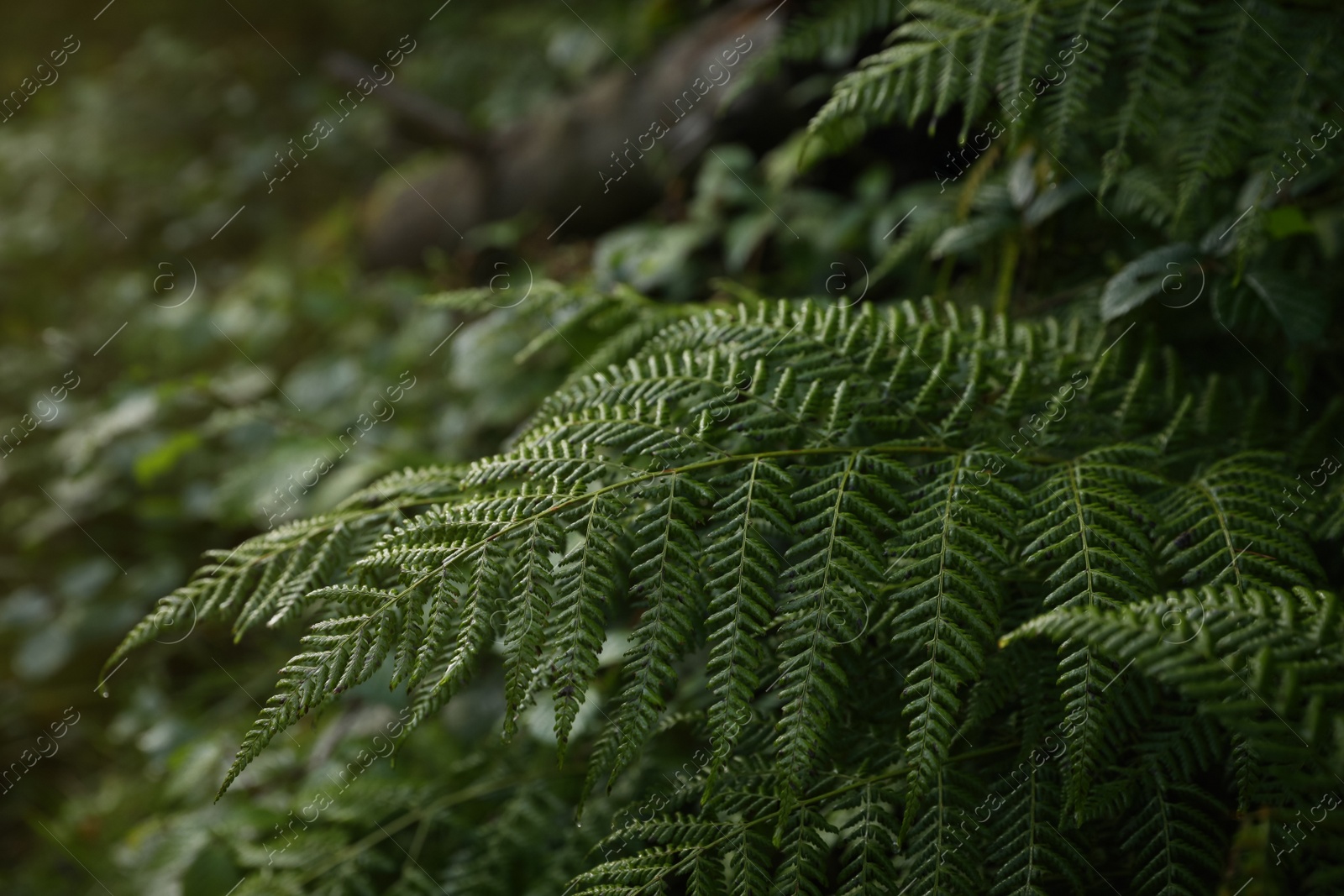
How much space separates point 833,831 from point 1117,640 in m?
0.50

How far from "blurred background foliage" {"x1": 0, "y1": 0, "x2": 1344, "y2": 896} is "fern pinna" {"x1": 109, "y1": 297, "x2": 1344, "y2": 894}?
0.33 metres

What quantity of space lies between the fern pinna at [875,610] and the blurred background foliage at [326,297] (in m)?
0.33

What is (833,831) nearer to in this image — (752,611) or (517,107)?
(752,611)

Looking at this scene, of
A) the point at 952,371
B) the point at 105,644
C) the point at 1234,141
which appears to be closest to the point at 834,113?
the point at 952,371

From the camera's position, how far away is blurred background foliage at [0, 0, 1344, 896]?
1771mm

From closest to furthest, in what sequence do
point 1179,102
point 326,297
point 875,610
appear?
point 875,610, point 1179,102, point 326,297

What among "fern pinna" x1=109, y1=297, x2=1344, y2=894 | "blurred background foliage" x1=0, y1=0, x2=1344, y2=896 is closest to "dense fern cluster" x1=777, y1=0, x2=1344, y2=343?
"blurred background foliage" x1=0, y1=0, x2=1344, y2=896

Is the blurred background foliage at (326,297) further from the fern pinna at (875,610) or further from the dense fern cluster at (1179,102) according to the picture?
the fern pinna at (875,610)

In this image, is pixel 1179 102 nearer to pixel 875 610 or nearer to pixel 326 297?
pixel 875 610

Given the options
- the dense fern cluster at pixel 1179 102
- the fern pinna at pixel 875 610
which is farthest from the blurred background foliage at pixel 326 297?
the fern pinna at pixel 875 610

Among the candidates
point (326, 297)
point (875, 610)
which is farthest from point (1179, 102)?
point (326, 297)

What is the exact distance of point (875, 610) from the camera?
136cm

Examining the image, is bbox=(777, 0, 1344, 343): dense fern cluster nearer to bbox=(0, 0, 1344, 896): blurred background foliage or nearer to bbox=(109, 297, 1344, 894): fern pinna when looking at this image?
bbox=(0, 0, 1344, 896): blurred background foliage

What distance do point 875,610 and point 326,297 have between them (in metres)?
3.27
